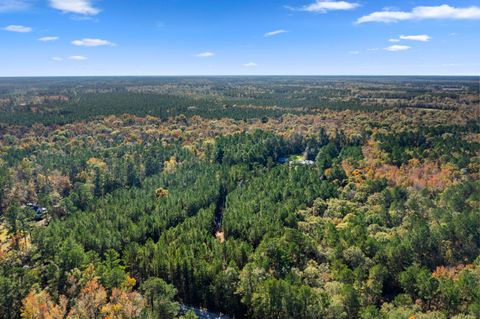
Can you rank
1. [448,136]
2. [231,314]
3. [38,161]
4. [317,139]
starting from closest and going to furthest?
[231,314], [38,161], [448,136], [317,139]

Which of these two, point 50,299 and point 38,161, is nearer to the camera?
point 50,299

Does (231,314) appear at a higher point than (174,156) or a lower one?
lower

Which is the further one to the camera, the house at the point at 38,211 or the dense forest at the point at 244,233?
the house at the point at 38,211

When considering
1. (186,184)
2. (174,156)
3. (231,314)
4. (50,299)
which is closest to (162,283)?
(231,314)

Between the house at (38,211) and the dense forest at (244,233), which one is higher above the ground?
the dense forest at (244,233)

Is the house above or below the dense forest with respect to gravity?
below

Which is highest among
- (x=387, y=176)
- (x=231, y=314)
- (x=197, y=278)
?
(x=387, y=176)

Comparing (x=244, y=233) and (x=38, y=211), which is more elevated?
(x=244, y=233)

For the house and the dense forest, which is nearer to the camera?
the dense forest

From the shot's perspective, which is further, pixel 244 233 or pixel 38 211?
pixel 38 211

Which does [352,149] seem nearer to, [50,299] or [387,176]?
[387,176]

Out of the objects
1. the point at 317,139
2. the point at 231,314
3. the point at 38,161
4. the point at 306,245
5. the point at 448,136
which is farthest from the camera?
the point at 317,139
